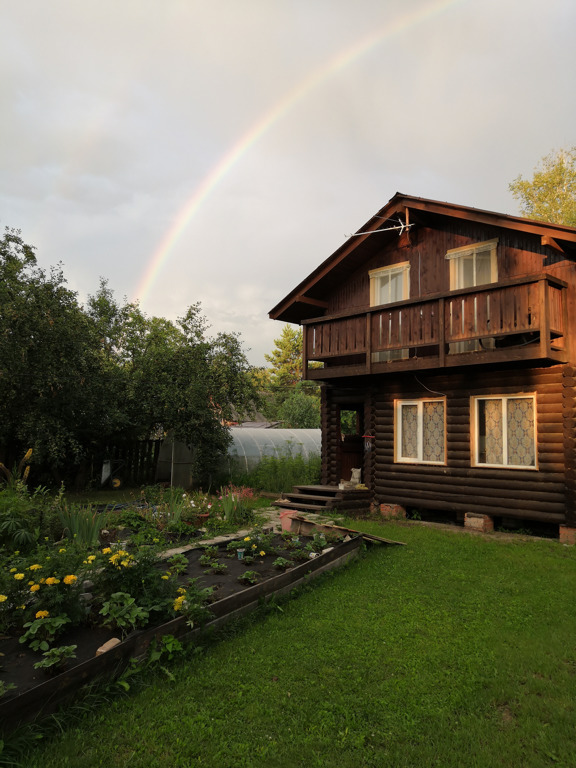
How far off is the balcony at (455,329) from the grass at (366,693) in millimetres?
5237

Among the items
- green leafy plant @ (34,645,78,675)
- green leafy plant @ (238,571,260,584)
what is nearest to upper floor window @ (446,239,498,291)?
green leafy plant @ (238,571,260,584)

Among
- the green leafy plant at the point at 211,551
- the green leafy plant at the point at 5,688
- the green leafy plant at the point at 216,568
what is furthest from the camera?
the green leafy plant at the point at 211,551

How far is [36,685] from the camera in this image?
3.44 meters

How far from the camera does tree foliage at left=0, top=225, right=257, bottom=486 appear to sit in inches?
521

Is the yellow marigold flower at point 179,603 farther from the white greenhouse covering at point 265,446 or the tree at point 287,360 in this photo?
the tree at point 287,360

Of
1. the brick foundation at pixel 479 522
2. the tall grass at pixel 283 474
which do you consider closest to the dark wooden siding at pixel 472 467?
the brick foundation at pixel 479 522

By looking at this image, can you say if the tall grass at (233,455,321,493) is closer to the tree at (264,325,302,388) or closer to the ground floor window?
the ground floor window

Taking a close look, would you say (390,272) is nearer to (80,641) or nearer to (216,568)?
(216,568)

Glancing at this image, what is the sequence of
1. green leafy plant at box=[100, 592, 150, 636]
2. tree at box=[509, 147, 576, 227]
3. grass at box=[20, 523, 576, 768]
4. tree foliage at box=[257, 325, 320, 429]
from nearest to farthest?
grass at box=[20, 523, 576, 768] < green leafy plant at box=[100, 592, 150, 636] < tree at box=[509, 147, 576, 227] < tree foliage at box=[257, 325, 320, 429]

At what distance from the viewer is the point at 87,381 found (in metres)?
14.9

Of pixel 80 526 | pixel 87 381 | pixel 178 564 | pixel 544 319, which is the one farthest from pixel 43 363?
pixel 544 319

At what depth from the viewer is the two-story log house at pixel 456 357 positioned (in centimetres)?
997

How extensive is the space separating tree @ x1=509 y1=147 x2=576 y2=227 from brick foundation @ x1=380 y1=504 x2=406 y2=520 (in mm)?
23657

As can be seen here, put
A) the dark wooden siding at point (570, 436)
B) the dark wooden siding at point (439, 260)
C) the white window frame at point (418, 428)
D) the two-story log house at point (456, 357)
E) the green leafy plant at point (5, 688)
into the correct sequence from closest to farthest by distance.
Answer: the green leafy plant at point (5, 688)
the dark wooden siding at point (570, 436)
the two-story log house at point (456, 357)
the dark wooden siding at point (439, 260)
the white window frame at point (418, 428)
